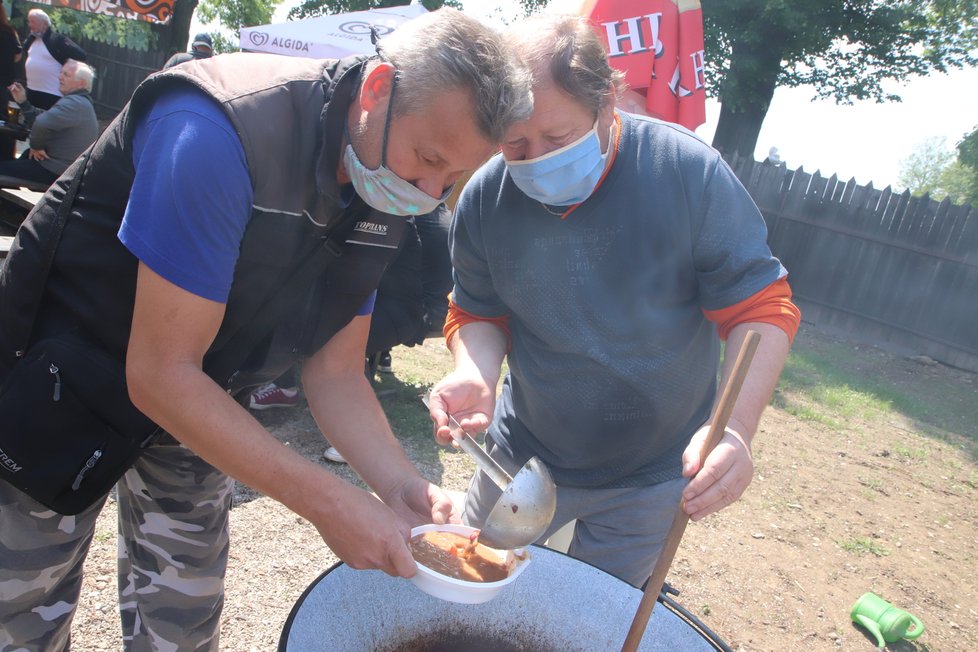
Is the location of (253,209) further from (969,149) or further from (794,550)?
(969,149)

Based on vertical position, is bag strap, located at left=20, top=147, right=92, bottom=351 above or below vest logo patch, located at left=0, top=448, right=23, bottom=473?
above

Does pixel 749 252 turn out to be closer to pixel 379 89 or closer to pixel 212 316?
pixel 379 89

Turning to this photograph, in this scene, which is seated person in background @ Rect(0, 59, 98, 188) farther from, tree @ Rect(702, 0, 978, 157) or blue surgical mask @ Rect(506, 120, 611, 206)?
tree @ Rect(702, 0, 978, 157)

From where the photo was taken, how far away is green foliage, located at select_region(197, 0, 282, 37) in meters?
30.8

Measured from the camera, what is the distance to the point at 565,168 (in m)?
1.83

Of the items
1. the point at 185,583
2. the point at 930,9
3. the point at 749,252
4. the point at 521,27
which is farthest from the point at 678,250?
the point at 930,9

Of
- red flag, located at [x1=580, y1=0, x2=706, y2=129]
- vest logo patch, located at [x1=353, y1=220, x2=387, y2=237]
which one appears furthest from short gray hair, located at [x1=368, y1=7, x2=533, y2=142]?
red flag, located at [x1=580, y1=0, x2=706, y2=129]

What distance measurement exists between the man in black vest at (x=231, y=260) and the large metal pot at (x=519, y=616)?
0.51 feet

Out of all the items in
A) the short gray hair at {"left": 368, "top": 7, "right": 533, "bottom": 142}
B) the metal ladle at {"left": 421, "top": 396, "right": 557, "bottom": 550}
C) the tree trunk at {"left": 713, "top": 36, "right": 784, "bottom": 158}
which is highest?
the tree trunk at {"left": 713, "top": 36, "right": 784, "bottom": 158}

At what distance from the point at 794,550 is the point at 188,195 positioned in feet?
12.9

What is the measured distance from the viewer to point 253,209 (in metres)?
1.32

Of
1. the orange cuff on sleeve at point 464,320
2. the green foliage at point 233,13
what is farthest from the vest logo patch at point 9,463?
the green foliage at point 233,13

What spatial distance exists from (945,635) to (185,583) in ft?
11.6

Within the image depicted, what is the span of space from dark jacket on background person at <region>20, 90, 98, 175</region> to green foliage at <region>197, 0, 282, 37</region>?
81.8 ft
